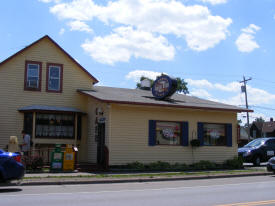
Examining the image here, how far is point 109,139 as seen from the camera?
61.5 feet

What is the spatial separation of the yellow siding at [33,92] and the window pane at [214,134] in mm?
7147

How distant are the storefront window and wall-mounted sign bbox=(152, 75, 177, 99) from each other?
527 centimetres

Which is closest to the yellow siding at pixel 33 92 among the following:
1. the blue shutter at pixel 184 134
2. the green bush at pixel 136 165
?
the green bush at pixel 136 165

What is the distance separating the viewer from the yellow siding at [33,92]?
20.2 m

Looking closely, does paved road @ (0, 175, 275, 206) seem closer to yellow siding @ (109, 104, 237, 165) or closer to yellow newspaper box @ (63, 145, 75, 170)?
yellow newspaper box @ (63, 145, 75, 170)

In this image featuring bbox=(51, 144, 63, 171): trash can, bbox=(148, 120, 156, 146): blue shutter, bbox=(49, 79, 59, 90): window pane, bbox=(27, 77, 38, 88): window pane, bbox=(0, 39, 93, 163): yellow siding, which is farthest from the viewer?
bbox=(49, 79, 59, 90): window pane

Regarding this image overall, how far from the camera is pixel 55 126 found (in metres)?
20.6

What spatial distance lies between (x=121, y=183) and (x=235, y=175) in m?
5.90

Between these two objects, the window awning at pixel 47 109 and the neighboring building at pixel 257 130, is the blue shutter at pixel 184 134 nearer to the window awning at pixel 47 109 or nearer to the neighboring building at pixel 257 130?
the window awning at pixel 47 109

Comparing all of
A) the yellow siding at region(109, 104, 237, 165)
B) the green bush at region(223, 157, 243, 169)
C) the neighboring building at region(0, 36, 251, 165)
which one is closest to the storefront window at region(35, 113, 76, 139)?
the neighboring building at region(0, 36, 251, 165)

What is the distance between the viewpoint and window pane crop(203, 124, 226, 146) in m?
21.9

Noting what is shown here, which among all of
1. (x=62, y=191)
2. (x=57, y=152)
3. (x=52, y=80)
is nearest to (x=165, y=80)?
(x=52, y=80)

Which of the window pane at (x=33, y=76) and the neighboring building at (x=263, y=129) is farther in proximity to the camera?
the neighboring building at (x=263, y=129)

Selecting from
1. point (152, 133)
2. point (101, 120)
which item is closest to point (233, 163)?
point (152, 133)
